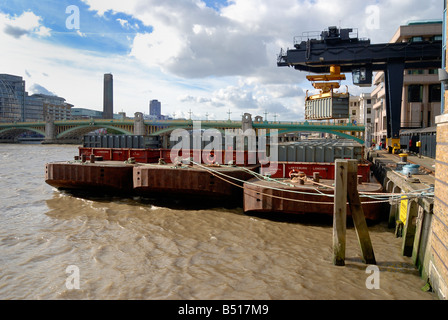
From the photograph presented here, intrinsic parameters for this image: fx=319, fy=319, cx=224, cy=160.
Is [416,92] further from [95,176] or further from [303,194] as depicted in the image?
[95,176]

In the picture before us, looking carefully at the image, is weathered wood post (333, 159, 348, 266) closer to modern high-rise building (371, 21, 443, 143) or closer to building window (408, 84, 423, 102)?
modern high-rise building (371, 21, 443, 143)

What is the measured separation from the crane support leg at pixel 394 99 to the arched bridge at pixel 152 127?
2006 cm

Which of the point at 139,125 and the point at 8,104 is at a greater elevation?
the point at 8,104

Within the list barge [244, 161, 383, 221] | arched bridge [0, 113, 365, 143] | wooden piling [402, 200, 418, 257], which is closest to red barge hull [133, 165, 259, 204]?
barge [244, 161, 383, 221]

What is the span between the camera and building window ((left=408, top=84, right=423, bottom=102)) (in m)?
58.5

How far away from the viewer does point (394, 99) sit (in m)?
36.0

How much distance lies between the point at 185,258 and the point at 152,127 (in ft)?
271

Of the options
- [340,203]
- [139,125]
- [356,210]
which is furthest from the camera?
[139,125]

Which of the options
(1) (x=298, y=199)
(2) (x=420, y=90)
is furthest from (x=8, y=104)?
(1) (x=298, y=199)

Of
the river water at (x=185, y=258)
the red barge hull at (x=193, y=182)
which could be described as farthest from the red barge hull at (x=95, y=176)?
the river water at (x=185, y=258)

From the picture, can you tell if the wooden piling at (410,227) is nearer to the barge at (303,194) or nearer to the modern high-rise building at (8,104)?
the barge at (303,194)

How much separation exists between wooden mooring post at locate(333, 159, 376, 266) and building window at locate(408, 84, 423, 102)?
58.7 meters

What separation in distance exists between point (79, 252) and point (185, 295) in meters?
5.19

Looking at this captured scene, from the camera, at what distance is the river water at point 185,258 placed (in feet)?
29.1
